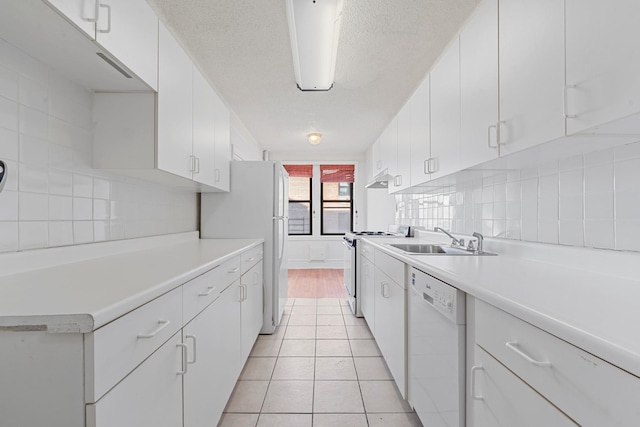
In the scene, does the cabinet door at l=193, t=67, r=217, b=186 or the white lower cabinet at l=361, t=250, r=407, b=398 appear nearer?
the white lower cabinet at l=361, t=250, r=407, b=398

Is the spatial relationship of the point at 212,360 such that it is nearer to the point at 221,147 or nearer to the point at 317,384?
the point at 317,384

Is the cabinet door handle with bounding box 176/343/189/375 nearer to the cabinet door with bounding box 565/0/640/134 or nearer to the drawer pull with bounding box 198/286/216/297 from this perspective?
the drawer pull with bounding box 198/286/216/297

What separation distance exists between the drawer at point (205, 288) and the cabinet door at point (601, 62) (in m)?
1.46

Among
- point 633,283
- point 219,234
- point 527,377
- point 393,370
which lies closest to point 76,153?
point 219,234

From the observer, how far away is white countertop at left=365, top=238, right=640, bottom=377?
549mm

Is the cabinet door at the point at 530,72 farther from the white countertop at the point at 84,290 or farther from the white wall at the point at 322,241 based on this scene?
the white wall at the point at 322,241

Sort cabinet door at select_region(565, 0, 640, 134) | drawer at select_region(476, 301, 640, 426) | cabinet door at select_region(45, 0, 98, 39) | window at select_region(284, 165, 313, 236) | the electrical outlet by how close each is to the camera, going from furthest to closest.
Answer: window at select_region(284, 165, 313, 236), the electrical outlet, cabinet door at select_region(45, 0, 98, 39), cabinet door at select_region(565, 0, 640, 134), drawer at select_region(476, 301, 640, 426)

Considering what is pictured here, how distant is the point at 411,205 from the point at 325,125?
5.52ft

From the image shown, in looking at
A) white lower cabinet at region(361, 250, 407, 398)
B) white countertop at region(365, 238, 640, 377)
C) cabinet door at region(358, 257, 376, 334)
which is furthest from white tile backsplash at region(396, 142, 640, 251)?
cabinet door at region(358, 257, 376, 334)

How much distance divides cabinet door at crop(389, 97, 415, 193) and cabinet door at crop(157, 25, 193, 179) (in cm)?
176

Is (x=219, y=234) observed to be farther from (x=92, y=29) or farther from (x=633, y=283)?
(x=633, y=283)

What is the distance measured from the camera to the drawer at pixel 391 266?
1714 mm

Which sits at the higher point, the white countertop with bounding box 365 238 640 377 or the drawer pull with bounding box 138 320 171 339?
the white countertop with bounding box 365 238 640 377

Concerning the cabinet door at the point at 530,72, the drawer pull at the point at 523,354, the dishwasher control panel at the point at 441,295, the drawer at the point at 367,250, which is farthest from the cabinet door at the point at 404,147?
the drawer pull at the point at 523,354
